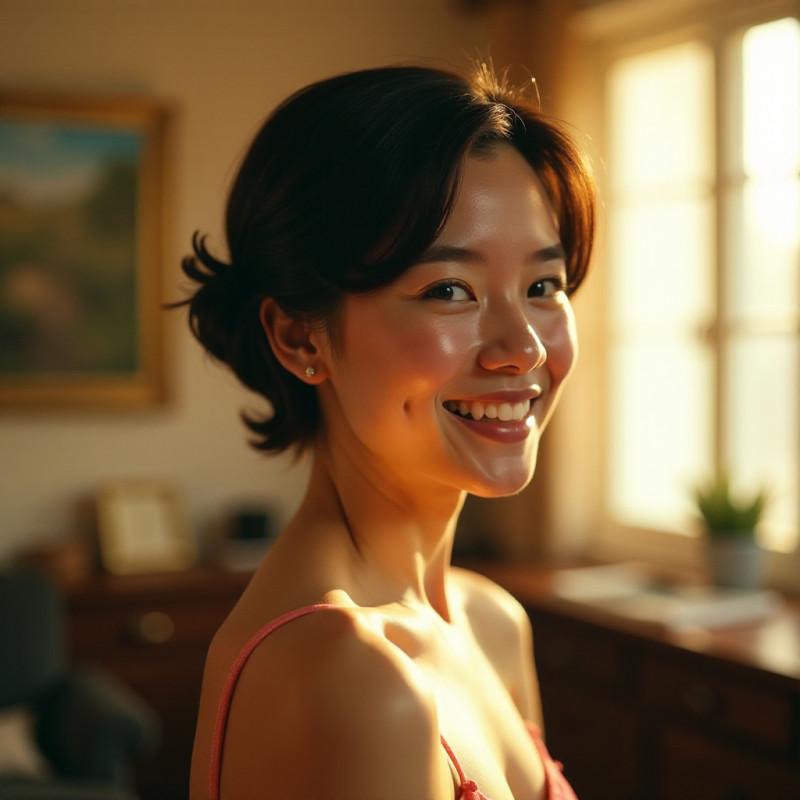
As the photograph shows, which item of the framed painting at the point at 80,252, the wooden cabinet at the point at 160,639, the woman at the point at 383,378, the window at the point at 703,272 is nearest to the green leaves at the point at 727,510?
Result: the window at the point at 703,272

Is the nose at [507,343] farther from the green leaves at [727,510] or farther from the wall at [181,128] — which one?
the wall at [181,128]

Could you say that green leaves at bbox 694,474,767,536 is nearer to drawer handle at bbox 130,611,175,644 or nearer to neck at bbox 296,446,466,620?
drawer handle at bbox 130,611,175,644

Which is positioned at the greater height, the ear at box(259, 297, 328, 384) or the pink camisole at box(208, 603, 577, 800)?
the ear at box(259, 297, 328, 384)

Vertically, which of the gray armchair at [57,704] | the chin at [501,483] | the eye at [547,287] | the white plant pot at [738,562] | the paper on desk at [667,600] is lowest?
the gray armchair at [57,704]

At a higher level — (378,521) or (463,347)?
(463,347)

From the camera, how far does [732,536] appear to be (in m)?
2.98

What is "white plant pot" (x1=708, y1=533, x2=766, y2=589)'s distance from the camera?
296 centimetres

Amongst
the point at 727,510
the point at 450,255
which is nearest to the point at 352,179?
the point at 450,255

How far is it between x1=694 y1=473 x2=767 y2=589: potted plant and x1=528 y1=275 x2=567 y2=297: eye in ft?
7.41

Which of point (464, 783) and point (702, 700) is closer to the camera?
point (464, 783)

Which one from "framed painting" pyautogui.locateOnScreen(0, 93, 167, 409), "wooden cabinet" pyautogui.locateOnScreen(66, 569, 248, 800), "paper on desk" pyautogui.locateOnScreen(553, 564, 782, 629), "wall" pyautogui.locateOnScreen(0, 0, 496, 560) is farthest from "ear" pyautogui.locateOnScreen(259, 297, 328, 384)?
"framed painting" pyautogui.locateOnScreen(0, 93, 167, 409)

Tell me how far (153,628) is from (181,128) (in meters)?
1.76

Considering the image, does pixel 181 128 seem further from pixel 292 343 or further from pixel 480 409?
pixel 480 409

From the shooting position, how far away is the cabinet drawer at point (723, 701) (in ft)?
7.68
